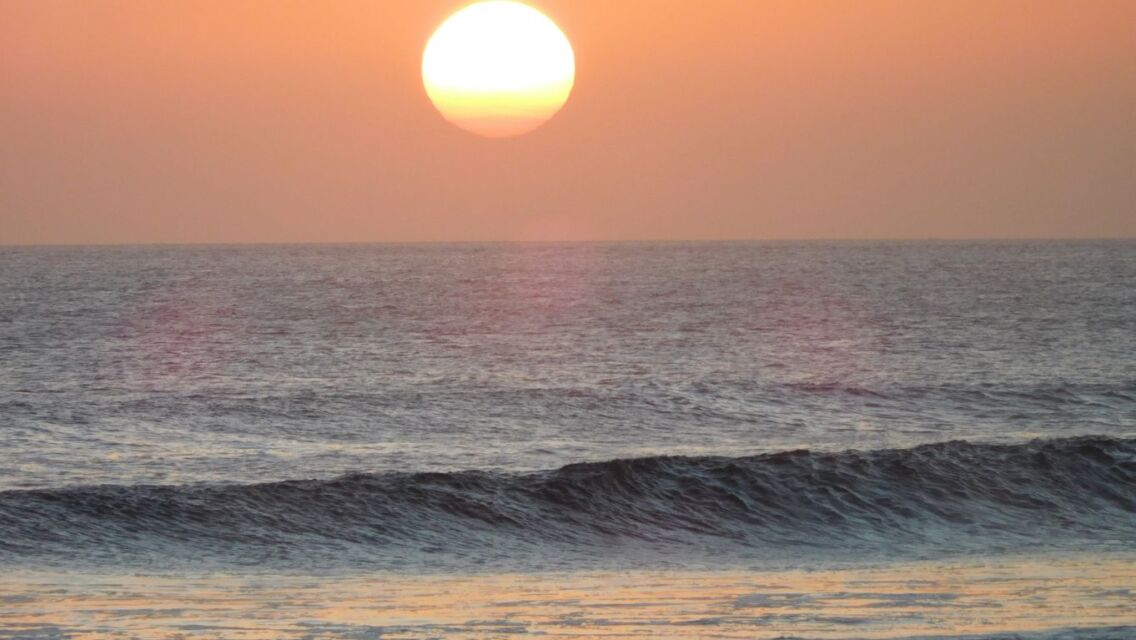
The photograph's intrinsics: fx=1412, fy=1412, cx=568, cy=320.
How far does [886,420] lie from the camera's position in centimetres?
3247

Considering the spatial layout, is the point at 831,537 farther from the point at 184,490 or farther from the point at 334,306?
the point at 334,306

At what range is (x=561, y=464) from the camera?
83.9 ft

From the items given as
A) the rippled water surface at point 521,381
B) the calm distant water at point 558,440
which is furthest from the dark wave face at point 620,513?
the rippled water surface at point 521,381

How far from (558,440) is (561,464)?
313 cm

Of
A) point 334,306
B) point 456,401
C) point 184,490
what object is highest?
point 334,306

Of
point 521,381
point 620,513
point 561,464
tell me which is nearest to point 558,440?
point 561,464

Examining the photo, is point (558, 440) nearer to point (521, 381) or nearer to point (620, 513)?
point (620, 513)

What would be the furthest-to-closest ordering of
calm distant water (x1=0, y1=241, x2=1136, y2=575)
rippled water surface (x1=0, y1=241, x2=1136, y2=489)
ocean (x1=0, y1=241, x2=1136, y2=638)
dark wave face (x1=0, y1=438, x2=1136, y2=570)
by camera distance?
rippled water surface (x1=0, y1=241, x2=1136, y2=489), calm distant water (x1=0, y1=241, x2=1136, y2=575), dark wave face (x1=0, y1=438, x2=1136, y2=570), ocean (x1=0, y1=241, x2=1136, y2=638)

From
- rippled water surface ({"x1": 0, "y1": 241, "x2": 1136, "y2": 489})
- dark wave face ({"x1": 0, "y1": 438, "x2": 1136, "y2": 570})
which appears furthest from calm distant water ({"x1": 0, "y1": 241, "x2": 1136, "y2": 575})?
rippled water surface ({"x1": 0, "y1": 241, "x2": 1136, "y2": 489})

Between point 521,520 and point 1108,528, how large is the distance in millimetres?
8856

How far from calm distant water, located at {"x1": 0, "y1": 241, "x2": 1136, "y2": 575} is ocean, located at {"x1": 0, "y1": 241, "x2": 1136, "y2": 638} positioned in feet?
0.29

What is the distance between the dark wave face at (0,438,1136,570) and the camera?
19141 mm

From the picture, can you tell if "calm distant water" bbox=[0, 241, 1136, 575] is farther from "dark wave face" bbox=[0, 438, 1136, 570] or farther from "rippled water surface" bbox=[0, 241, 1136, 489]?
"rippled water surface" bbox=[0, 241, 1136, 489]

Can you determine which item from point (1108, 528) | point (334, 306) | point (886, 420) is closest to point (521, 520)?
point (1108, 528)
